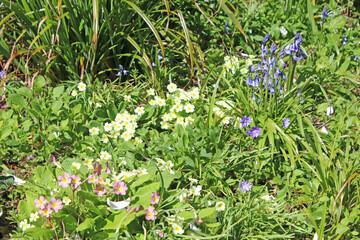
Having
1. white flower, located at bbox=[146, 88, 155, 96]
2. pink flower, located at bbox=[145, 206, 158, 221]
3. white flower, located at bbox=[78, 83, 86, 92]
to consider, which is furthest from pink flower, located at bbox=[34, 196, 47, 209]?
white flower, located at bbox=[146, 88, 155, 96]

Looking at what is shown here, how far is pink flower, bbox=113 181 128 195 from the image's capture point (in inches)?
82.0

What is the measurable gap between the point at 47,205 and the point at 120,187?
1.20ft

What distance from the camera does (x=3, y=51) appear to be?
320 centimetres

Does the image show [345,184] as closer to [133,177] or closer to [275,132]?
[275,132]

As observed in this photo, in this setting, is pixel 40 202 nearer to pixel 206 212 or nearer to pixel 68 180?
pixel 68 180

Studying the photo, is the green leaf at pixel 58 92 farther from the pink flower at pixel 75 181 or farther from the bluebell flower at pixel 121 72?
the pink flower at pixel 75 181

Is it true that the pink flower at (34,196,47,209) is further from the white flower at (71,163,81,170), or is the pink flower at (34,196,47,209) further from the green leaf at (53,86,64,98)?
the green leaf at (53,86,64,98)

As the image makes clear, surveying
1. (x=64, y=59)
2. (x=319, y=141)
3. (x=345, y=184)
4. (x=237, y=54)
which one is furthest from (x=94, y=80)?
(x=345, y=184)

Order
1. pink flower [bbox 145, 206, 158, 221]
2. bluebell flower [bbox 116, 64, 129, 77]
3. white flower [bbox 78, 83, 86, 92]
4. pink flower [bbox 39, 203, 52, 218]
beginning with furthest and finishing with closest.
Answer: bluebell flower [bbox 116, 64, 129, 77] < white flower [bbox 78, 83, 86, 92] < pink flower [bbox 145, 206, 158, 221] < pink flower [bbox 39, 203, 52, 218]

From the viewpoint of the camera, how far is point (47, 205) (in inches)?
80.3

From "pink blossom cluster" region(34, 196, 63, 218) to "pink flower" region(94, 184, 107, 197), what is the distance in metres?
0.19

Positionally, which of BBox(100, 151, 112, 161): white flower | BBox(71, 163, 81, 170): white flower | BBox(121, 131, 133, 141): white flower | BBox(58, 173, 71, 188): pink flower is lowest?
BBox(121, 131, 133, 141): white flower

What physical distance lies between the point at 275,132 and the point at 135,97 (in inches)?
42.2

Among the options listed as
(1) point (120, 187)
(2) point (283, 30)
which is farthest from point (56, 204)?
(2) point (283, 30)
